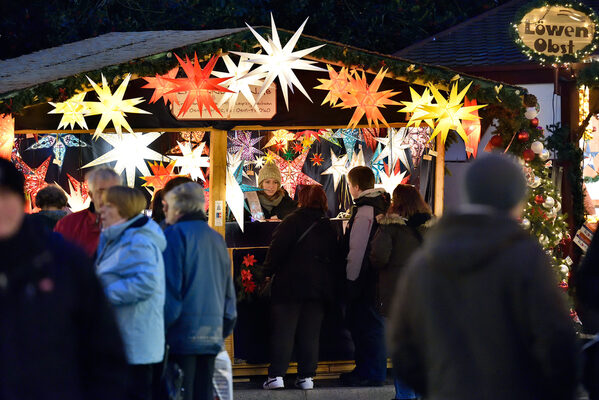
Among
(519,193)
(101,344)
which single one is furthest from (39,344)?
(519,193)

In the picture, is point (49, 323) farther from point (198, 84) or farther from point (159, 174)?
point (159, 174)

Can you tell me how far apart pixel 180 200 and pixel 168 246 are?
0.32 meters

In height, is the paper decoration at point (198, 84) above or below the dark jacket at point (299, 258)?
above

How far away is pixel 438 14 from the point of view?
22844mm

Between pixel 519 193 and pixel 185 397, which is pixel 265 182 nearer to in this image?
pixel 185 397

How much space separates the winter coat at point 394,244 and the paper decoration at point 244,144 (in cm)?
433

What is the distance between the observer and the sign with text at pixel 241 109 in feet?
32.8

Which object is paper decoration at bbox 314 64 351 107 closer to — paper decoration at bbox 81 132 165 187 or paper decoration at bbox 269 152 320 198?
paper decoration at bbox 81 132 165 187

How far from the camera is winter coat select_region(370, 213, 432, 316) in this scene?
29.8 ft

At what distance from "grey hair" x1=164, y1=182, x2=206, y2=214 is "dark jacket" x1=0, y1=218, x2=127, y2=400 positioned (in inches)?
135

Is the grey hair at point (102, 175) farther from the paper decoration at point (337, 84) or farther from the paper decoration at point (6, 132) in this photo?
the paper decoration at point (337, 84)

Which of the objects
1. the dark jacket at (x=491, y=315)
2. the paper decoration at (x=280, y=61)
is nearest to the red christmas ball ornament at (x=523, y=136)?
the paper decoration at (x=280, y=61)

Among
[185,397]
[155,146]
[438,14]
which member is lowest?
[185,397]

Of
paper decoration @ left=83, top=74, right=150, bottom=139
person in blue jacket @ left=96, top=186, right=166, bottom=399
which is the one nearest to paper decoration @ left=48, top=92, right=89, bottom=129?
paper decoration @ left=83, top=74, right=150, bottom=139
